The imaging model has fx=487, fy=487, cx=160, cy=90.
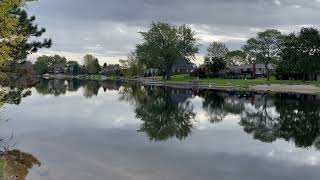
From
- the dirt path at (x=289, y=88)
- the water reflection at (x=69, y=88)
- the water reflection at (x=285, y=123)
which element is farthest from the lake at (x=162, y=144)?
the dirt path at (x=289, y=88)

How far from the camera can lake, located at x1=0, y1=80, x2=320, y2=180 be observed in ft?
75.4

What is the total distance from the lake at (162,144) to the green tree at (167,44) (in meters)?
83.7

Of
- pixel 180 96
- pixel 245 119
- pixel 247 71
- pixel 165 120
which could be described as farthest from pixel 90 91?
pixel 247 71

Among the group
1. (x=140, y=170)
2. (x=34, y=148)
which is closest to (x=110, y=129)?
(x=34, y=148)

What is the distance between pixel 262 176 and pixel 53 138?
623 inches

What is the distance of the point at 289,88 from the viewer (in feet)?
332

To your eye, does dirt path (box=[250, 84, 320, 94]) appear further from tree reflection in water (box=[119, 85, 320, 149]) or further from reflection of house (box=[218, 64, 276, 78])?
reflection of house (box=[218, 64, 276, 78])

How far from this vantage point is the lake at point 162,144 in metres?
23.0

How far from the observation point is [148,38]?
14075 cm

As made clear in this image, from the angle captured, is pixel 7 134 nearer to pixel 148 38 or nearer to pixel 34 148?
pixel 34 148

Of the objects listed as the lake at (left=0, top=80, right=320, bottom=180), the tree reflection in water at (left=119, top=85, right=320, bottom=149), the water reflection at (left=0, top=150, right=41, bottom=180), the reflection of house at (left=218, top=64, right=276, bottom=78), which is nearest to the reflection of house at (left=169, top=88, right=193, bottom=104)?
the tree reflection in water at (left=119, top=85, right=320, bottom=149)

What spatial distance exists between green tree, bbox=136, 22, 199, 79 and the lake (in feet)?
274

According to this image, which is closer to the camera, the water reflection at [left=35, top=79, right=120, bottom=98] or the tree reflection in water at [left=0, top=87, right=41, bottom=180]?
the tree reflection in water at [left=0, top=87, right=41, bottom=180]

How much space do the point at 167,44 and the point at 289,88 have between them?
45.0 metres
